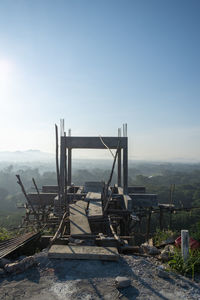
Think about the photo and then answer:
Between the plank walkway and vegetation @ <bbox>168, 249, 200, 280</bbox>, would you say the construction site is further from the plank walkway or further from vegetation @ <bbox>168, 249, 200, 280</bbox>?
the plank walkway

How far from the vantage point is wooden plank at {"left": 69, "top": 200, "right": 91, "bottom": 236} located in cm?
583

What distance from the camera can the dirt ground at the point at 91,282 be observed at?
3.49m

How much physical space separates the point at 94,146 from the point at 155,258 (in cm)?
625

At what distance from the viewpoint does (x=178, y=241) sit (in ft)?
17.1

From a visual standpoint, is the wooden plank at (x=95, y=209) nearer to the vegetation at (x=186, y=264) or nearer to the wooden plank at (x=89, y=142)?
the wooden plank at (x=89, y=142)

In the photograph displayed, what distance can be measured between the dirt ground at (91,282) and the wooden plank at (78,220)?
1.33m

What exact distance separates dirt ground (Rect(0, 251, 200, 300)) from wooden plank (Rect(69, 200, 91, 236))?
1326mm

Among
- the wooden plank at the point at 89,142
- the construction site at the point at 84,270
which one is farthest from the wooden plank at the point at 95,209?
the wooden plank at the point at 89,142

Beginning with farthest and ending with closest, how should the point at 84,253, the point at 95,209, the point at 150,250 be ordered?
the point at 95,209
the point at 150,250
the point at 84,253

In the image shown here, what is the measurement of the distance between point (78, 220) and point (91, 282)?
2791 mm

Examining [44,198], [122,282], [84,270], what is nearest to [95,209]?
[84,270]

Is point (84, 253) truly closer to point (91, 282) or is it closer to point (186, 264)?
point (91, 282)

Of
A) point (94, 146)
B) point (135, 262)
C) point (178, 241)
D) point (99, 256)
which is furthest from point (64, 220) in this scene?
point (94, 146)

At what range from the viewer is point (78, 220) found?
655 centimetres
